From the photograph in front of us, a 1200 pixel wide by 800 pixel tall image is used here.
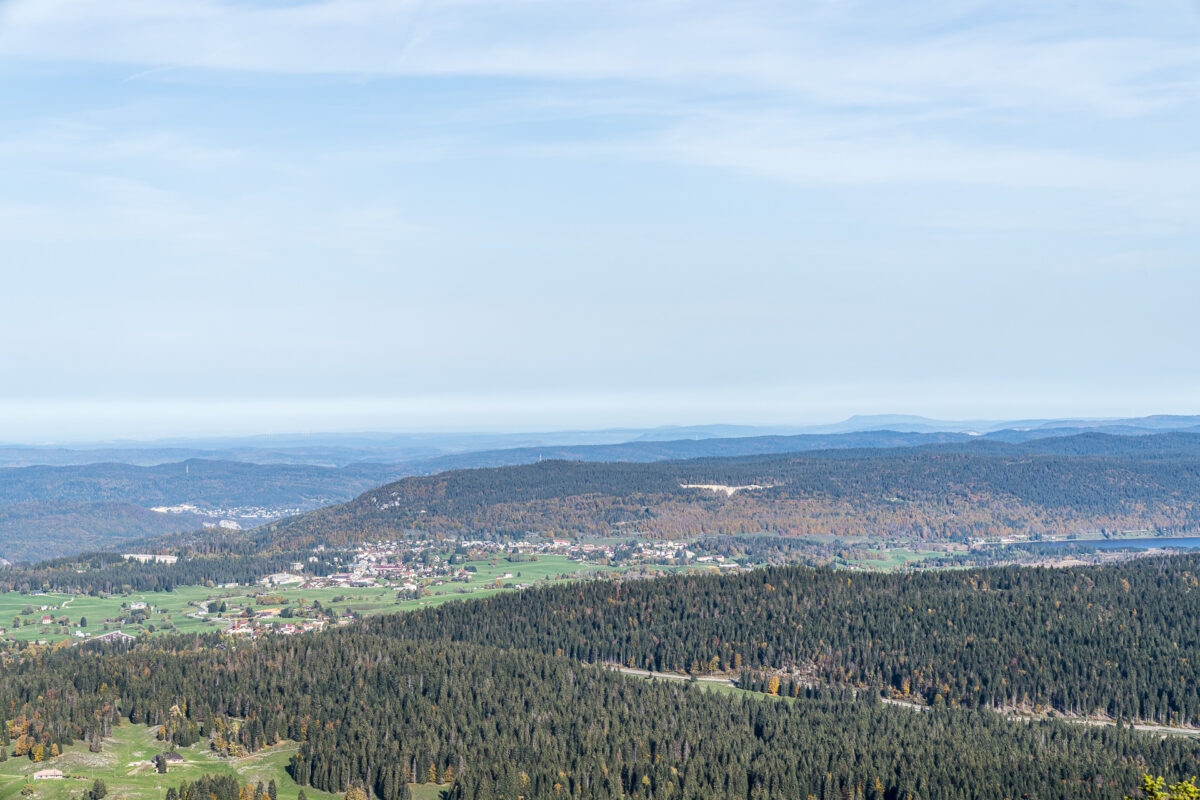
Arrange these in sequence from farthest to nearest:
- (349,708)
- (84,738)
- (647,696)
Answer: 1. (647,696)
2. (349,708)
3. (84,738)

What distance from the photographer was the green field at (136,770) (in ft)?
471

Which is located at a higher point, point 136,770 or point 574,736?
point 136,770

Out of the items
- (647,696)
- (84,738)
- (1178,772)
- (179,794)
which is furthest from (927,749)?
(84,738)

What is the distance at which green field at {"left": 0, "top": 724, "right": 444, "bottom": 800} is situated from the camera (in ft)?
471

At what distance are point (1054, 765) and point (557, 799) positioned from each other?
61.3 meters

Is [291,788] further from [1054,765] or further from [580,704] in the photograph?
[1054,765]

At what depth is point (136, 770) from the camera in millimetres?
153750

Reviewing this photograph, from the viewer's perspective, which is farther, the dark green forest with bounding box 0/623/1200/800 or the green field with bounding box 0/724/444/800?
the dark green forest with bounding box 0/623/1200/800

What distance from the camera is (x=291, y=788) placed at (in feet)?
504

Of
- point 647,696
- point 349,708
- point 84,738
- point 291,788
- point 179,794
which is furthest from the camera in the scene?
point 647,696

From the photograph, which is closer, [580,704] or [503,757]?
[503,757]

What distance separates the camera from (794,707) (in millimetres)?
195625

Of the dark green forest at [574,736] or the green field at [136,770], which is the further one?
the dark green forest at [574,736]

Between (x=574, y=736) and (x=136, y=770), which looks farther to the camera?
(x=574, y=736)
